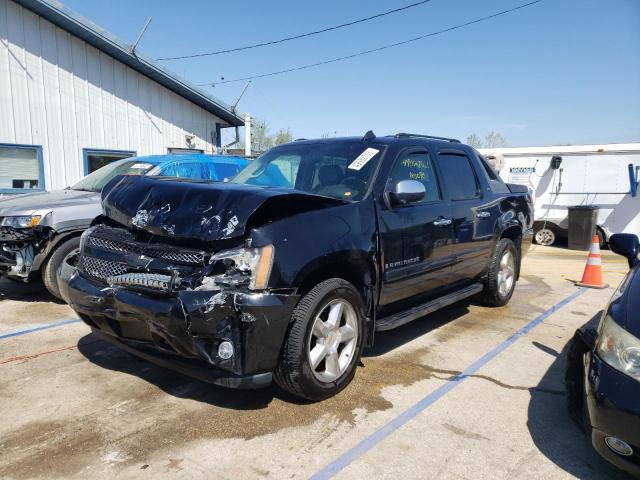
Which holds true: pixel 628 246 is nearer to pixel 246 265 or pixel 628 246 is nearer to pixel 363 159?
pixel 363 159

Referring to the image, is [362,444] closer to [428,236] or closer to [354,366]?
[354,366]

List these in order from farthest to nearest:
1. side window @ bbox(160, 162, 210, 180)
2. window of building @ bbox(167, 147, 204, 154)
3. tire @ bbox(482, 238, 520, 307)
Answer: window of building @ bbox(167, 147, 204, 154), side window @ bbox(160, 162, 210, 180), tire @ bbox(482, 238, 520, 307)

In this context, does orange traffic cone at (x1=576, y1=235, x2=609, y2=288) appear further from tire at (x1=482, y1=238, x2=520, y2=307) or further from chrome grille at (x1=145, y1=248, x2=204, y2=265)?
chrome grille at (x1=145, y1=248, x2=204, y2=265)

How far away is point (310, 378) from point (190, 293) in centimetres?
97

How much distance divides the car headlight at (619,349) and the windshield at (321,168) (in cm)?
190

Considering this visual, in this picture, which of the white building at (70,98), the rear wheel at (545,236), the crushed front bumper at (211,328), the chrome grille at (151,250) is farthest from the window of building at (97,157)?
the rear wheel at (545,236)

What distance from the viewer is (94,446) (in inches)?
111

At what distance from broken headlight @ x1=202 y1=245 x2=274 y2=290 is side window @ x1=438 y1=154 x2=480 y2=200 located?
2529 mm

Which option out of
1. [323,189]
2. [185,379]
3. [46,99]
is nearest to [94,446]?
[185,379]

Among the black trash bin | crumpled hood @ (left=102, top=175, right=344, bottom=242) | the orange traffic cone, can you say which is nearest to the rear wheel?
the black trash bin

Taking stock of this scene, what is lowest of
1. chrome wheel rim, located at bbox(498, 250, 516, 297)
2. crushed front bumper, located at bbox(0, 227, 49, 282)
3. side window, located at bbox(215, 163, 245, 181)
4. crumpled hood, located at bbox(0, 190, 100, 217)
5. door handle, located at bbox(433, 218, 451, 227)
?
chrome wheel rim, located at bbox(498, 250, 516, 297)

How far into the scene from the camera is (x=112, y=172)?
693 centimetres

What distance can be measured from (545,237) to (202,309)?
12867 mm

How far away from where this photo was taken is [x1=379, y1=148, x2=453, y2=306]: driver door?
3.85 metres
